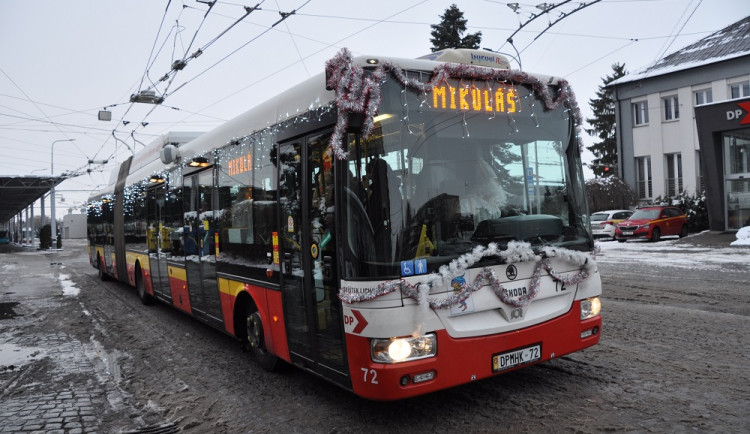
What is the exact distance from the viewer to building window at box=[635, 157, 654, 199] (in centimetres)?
3512

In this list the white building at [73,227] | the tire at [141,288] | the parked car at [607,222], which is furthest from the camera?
the white building at [73,227]

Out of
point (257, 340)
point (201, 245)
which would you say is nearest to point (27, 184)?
point (201, 245)

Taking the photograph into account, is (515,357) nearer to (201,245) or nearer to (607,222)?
(201,245)

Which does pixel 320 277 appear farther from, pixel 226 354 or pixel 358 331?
pixel 226 354

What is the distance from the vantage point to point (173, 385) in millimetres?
5840

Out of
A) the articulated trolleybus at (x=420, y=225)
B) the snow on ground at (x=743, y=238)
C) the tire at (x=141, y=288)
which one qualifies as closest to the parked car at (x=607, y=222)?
the snow on ground at (x=743, y=238)

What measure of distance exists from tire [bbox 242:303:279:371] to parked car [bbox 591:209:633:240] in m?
A: 25.4

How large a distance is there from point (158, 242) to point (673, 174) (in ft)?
107

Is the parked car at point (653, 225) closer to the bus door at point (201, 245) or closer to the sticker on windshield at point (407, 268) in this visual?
the bus door at point (201, 245)

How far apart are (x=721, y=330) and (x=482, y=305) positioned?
14.8ft

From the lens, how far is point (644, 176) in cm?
3550

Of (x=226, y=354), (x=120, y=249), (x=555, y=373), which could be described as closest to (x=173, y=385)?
(x=226, y=354)

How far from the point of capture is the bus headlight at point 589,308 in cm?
503

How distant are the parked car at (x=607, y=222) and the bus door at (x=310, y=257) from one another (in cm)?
2609
